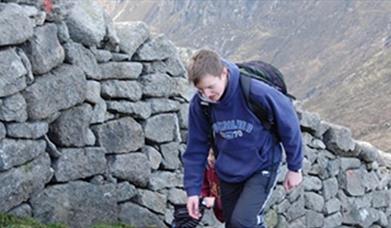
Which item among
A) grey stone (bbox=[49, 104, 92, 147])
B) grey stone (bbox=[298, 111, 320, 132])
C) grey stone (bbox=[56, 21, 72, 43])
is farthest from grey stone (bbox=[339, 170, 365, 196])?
grey stone (bbox=[56, 21, 72, 43])

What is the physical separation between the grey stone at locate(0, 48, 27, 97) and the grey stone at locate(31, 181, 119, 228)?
112 centimetres

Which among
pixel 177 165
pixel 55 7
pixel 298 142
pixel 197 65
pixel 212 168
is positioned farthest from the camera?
pixel 177 165

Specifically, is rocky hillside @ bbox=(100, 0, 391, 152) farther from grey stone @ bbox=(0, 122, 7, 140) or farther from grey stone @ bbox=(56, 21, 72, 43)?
grey stone @ bbox=(0, 122, 7, 140)

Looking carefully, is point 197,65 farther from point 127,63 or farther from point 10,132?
point 127,63

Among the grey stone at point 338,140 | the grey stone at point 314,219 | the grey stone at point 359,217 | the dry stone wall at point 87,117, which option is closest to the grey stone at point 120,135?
the dry stone wall at point 87,117

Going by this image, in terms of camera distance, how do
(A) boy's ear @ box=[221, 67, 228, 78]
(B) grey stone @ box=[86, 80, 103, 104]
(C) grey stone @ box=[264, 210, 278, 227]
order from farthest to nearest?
(C) grey stone @ box=[264, 210, 278, 227]
(B) grey stone @ box=[86, 80, 103, 104]
(A) boy's ear @ box=[221, 67, 228, 78]

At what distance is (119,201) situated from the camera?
7.91 metres

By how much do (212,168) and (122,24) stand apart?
8.71ft

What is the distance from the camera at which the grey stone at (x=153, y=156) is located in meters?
8.18

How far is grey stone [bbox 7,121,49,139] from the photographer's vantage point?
6.60 meters

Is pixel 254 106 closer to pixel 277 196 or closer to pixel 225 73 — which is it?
pixel 225 73

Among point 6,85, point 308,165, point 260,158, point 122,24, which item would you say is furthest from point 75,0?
point 308,165

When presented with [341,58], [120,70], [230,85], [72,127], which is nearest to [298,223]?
[120,70]

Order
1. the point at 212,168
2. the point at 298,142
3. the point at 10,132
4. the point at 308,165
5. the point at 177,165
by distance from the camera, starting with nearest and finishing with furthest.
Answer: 1. the point at 298,142
2. the point at 212,168
3. the point at 10,132
4. the point at 177,165
5. the point at 308,165
